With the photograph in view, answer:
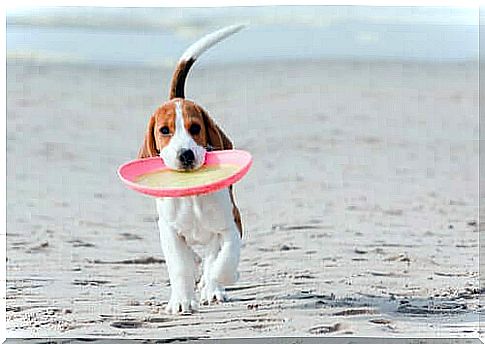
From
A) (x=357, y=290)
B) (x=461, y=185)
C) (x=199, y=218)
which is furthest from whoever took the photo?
(x=461, y=185)

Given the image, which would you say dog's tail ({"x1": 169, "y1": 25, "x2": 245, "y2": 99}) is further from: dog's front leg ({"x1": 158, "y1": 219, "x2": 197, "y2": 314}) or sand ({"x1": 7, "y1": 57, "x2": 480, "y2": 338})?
dog's front leg ({"x1": 158, "y1": 219, "x2": 197, "y2": 314})

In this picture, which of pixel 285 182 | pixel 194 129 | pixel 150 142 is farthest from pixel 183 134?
pixel 285 182

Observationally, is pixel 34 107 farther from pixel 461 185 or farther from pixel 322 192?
pixel 461 185

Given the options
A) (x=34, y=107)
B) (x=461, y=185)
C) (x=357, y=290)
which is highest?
(x=34, y=107)

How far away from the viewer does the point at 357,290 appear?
3.33 metres

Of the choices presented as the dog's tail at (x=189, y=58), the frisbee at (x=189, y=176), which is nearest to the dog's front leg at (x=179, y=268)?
the frisbee at (x=189, y=176)

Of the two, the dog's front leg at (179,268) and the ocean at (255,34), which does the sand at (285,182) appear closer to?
the ocean at (255,34)

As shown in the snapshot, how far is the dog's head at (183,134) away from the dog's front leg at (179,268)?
0.20m

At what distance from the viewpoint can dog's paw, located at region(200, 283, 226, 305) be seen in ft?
10.4

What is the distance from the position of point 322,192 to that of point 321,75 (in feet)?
1.20

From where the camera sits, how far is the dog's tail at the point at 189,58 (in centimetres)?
323

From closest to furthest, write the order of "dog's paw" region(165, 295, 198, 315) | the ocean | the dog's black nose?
the dog's black nose → "dog's paw" region(165, 295, 198, 315) → the ocean

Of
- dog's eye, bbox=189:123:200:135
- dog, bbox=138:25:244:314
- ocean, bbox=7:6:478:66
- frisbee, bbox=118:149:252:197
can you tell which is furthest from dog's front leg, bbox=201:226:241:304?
ocean, bbox=7:6:478:66

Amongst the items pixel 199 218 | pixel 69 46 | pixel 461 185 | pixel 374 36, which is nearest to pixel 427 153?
→ pixel 461 185
